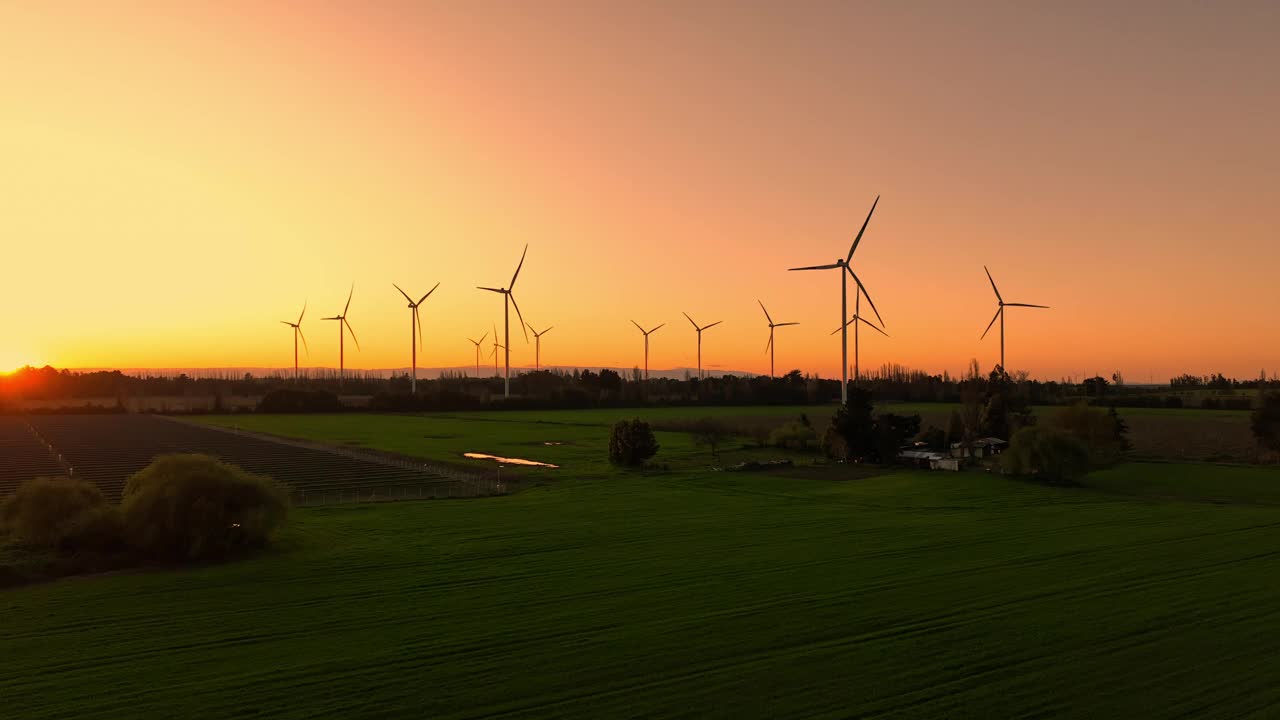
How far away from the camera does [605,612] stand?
83.3 feet

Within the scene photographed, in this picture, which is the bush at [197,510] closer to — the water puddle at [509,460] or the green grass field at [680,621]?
the green grass field at [680,621]

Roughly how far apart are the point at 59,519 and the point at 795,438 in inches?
3067

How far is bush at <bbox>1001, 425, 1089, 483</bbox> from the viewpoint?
213 ft

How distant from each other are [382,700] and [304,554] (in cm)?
1910

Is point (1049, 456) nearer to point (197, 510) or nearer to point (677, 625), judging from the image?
point (677, 625)

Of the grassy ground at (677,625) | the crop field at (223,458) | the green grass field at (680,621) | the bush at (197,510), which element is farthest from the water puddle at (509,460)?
the bush at (197,510)

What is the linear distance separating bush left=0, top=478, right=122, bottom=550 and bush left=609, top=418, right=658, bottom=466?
154ft

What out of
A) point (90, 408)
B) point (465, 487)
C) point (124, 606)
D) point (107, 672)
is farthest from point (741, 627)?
point (90, 408)

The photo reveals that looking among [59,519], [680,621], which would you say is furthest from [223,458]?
[680,621]

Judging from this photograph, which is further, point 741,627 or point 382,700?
point 741,627

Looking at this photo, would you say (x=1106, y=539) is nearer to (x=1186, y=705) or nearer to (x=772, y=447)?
(x=1186, y=705)

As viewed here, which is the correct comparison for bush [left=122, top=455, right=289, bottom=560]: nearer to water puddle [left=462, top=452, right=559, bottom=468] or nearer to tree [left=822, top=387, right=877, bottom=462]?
water puddle [left=462, top=452, right=559, bottom=468]

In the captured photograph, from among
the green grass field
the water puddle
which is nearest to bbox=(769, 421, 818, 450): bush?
the water puddle

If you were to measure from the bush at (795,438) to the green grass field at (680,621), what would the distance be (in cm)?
5162
